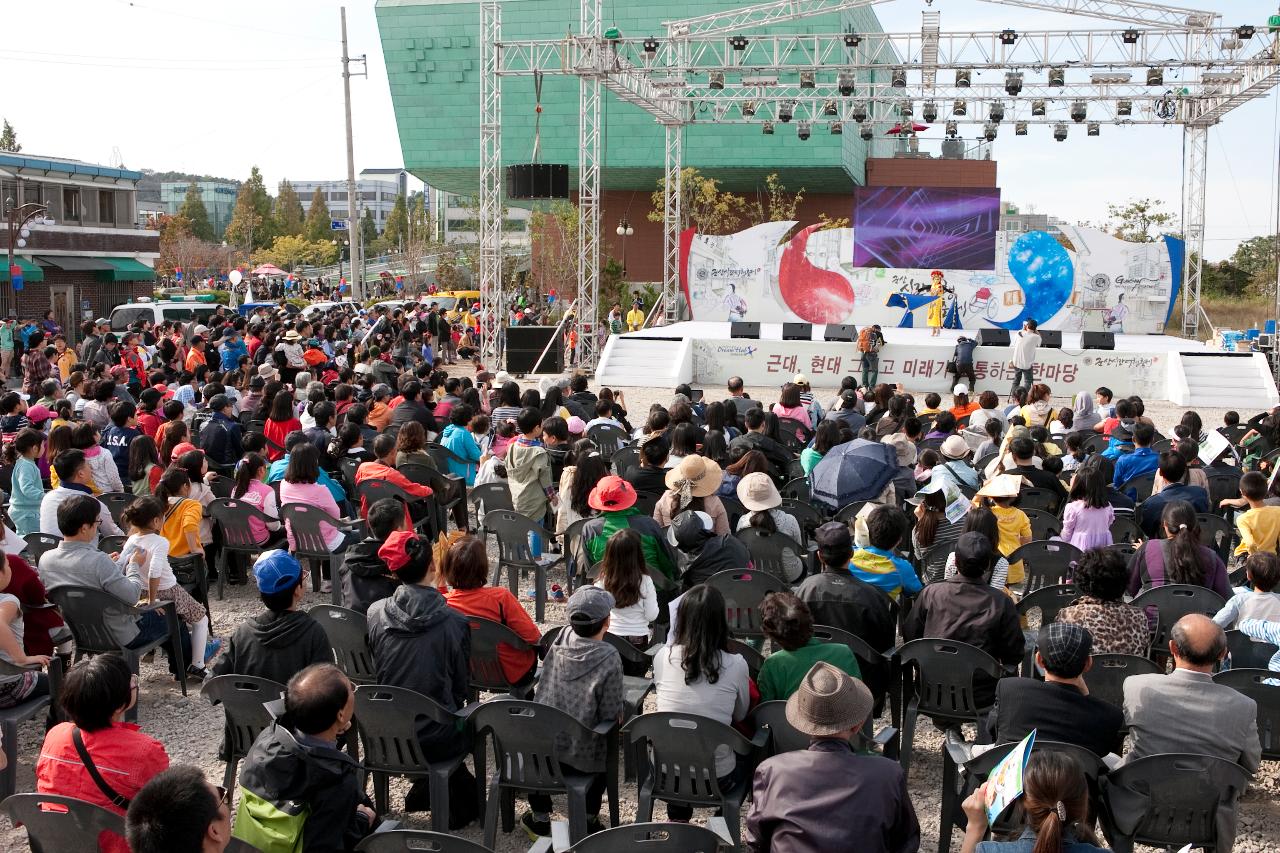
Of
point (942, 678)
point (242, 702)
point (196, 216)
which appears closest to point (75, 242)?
point (242, 702)

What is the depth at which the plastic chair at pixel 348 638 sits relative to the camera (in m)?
5.50

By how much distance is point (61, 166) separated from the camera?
37906 mm

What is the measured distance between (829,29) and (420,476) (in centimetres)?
3847

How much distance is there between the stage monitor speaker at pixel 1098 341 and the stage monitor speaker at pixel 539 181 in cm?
1063

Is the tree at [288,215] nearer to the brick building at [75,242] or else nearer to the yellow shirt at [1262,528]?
the brick building at [75,242]

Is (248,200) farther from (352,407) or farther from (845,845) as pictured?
(845,845)

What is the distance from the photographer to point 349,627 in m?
5.52

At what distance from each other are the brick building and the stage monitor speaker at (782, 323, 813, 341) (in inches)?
866

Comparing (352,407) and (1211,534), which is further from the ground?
(352,407)

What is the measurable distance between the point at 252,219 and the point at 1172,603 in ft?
248

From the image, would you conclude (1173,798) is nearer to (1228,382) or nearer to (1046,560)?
(1046,560)

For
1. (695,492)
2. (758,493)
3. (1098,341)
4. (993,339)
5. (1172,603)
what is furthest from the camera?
(993,339)

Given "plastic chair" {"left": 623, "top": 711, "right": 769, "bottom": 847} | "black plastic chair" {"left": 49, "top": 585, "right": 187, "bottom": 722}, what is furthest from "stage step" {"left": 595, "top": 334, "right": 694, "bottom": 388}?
"plastic chair" {"left": 623, "top": 711, "right": 769, "bottom": 847}

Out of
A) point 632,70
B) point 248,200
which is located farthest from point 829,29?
point 248,200
